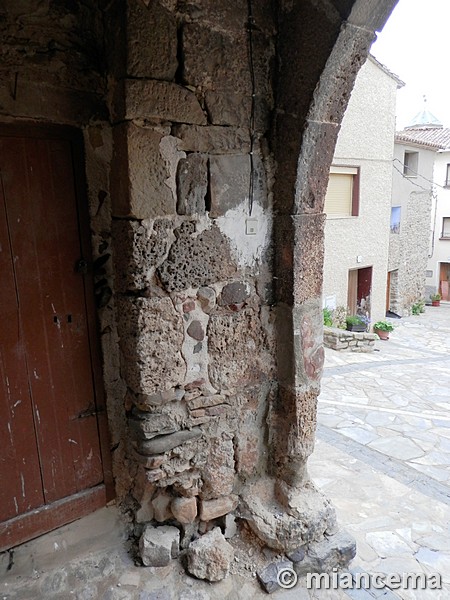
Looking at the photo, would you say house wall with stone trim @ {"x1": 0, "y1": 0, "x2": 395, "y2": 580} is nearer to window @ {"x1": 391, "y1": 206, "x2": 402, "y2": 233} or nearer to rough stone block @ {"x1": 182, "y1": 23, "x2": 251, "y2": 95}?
rough stone block @ {"x1": 182, "y1": 23, "x2": 251, "y2": 95}

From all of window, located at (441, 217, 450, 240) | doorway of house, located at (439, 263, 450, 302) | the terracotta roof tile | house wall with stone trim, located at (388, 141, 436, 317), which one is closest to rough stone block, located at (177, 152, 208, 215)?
house wall with stone trim, located at (388, 141, 436, 317)

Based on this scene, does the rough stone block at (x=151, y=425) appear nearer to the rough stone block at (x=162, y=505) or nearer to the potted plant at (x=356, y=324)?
the rough stone block at (x=162, y=505)

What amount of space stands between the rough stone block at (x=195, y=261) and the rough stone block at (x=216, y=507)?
98 centimetres

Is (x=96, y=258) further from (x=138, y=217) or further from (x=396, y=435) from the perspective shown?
(x=396, y=435)

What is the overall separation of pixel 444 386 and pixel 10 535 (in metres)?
5.23

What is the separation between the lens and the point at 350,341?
753cm

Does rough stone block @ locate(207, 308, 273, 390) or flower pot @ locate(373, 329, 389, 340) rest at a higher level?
rough stone block @ locate(207, 308, 273, 390)

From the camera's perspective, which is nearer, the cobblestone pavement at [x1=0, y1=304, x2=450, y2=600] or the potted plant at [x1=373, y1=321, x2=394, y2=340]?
the cobblestone pavement at [x1=0, y1=304, x2=450, y2=600]

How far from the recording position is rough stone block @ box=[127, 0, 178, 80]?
147cm

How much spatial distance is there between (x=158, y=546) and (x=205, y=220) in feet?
4.52

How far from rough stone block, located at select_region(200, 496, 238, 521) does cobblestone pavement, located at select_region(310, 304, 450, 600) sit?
2.36 ft

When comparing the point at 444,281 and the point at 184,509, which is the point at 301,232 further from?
the point at 444,281

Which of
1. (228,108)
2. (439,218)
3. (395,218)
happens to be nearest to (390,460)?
(228,108)

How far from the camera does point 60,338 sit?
1793 millimetres
